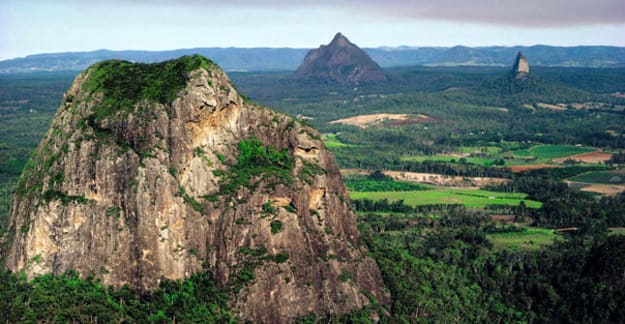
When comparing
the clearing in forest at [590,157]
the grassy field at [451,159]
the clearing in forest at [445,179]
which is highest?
the clearing in forest at [590,157]

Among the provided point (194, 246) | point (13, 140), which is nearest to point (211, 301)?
point (194, 246)

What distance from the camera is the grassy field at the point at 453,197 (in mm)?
139750

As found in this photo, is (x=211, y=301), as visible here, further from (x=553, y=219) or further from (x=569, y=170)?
(x=569, y=170)

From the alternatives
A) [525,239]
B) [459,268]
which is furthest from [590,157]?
[459,268]

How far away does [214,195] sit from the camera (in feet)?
219

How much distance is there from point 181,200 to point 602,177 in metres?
126

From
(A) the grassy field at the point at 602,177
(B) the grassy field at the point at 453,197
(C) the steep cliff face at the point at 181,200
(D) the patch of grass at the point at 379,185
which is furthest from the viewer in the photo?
(A) the grassy field at the point at 602,177

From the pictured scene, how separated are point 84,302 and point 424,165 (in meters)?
129

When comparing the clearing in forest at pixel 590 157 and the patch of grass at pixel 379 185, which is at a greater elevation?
the clearing in forest at pixel 590 157

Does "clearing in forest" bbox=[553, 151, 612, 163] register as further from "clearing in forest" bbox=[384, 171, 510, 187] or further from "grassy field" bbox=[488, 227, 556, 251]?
"grassy field" bbox=[488, 227, 556, 251]

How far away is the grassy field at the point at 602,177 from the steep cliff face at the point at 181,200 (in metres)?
105

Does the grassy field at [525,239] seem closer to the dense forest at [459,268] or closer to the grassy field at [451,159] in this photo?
the dense forest at [459,268]

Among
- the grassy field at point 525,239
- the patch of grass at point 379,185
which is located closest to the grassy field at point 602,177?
the patch of grass at point 379,185

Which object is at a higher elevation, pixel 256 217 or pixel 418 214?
pixel 256 217
